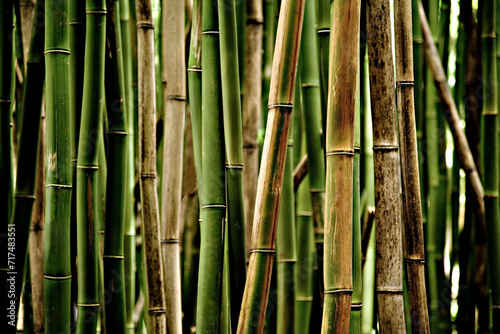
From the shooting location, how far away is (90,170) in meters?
0.74

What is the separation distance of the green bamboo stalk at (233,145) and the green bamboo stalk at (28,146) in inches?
12.2

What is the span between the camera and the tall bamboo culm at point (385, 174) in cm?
65

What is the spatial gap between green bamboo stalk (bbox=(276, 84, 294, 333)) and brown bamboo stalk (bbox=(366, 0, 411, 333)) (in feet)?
0.69

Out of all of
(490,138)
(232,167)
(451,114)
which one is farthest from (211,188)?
(490,138)

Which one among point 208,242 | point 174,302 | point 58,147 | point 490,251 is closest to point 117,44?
point 58,147

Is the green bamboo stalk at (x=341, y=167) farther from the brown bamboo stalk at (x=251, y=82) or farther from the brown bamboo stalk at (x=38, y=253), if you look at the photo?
the brown bamboo stalk at (x=38, y=253)

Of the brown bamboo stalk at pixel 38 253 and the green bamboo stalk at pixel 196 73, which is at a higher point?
the green bamboo stalk at pixel 196 73

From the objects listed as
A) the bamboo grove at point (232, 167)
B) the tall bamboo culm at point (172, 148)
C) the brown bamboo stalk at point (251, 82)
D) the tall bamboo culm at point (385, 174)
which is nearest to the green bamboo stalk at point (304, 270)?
the bamboo grove at point (232, 167)

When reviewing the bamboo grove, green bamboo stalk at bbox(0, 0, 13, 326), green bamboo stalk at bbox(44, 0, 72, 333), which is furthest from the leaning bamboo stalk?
green bamboo stalk at bbox(0, 0, 13, 326)

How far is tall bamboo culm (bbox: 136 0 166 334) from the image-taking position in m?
0.83

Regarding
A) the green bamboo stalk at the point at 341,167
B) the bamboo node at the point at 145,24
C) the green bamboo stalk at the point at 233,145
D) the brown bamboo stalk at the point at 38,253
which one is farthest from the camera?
the brown bamboo stalk at the point at 38,253

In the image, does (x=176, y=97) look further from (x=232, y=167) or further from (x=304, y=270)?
(x=304, y=270)

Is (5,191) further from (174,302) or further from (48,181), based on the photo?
(174,302)

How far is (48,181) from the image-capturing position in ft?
2.24
